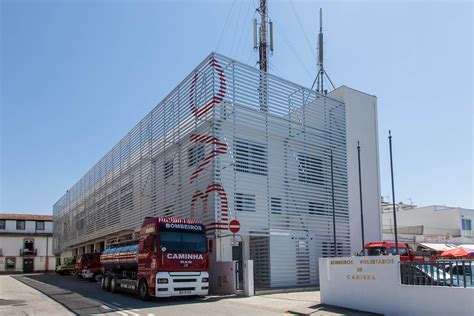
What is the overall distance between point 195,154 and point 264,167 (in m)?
3.45

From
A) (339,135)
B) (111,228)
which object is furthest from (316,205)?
(111,228)

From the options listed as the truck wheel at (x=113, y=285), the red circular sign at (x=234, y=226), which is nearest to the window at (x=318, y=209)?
the red circular sign at (x=234, y=226)

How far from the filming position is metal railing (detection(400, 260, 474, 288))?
11430mm

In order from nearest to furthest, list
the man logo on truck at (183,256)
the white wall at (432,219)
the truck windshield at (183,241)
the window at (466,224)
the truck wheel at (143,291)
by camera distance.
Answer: the man logo on truck at (183,256), the truck windshield at (183,241), the truck wheel at (143,291), the white wall at (432,219), the window at (466,224)

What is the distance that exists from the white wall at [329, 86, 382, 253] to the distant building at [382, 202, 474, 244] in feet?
40.5

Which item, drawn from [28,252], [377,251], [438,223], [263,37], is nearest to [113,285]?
[377,251]

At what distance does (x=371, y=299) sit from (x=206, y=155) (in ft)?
34.6

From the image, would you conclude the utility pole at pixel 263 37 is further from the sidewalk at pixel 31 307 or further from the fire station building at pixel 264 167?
the sidewalk at pixel 31 307

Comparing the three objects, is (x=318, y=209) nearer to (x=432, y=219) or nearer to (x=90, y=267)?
(x=90, y=267)

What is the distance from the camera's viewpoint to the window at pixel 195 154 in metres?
22.6

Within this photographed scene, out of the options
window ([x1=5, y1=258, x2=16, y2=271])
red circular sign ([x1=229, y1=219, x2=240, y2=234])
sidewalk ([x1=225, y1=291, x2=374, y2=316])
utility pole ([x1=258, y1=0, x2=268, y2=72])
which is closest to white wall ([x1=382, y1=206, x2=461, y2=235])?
utility pole ([x1=258, y1=0, x2=268, y2=72])

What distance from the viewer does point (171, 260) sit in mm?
17047

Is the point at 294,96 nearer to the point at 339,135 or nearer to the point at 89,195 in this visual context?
the point at 339,135

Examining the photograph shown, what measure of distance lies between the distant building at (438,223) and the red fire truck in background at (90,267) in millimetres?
23072
